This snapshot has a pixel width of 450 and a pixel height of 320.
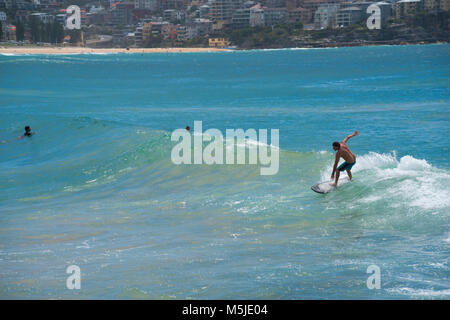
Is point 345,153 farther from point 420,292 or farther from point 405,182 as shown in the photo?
→ point 420,292

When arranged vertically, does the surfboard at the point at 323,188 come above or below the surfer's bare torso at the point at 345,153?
below

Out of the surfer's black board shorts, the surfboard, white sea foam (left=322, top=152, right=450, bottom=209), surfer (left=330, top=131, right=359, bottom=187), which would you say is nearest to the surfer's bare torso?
surfer (left=330, top=131, right=359, bottom=187)

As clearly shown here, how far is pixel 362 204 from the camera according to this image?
1371cm

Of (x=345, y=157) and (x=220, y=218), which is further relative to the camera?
(x=345, y=157)

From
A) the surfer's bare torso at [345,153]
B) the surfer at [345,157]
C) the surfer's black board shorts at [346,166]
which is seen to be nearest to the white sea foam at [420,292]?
the surfer at [345,157]

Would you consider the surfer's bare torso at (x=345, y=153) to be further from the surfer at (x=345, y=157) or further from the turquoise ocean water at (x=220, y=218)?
the turquoise ocean water at (x=220, y=218)

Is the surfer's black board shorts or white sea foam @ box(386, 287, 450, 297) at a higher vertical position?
the surfer's black board shorts

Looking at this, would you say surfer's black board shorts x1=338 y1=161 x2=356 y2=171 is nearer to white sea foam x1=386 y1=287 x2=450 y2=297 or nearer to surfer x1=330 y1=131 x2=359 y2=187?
surfer x1=330 y1=131 x2=359 y2=187

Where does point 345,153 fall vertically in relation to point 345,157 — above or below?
above

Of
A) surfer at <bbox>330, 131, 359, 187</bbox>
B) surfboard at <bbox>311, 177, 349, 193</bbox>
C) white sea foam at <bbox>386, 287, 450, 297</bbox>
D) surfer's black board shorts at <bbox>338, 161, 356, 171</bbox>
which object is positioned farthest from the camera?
surfer's black board shorts at <bbox>338, 161, 356, 171</bbox>

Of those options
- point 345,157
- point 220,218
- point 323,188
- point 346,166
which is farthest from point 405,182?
point 220,218

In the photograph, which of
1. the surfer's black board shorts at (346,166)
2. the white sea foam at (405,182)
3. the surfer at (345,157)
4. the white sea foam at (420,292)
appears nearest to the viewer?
the white sea foam at (420,292)

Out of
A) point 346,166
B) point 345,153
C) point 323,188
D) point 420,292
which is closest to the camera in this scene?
point 420,292
